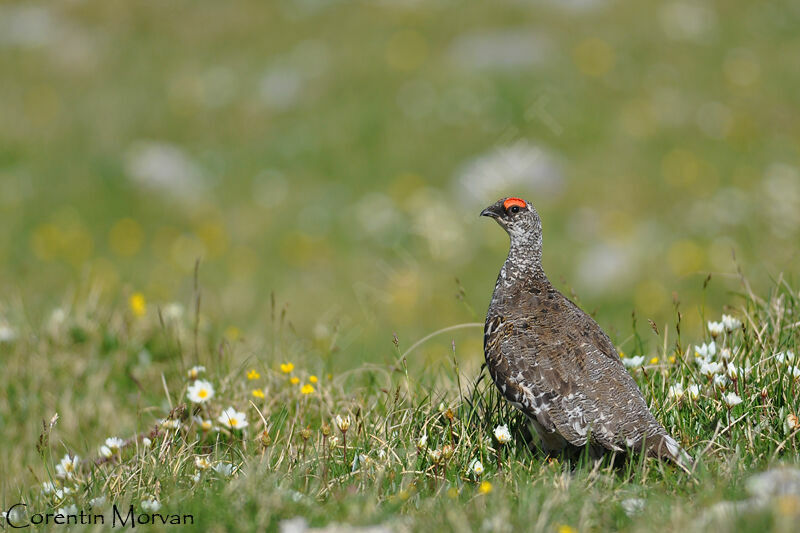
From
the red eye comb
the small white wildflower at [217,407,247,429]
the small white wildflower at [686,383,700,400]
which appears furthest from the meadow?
the red eye comb

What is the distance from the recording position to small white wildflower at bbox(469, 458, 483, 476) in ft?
13.4

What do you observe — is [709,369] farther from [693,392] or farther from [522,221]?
[522,221]

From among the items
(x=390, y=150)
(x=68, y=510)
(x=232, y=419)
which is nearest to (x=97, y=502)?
(x=68, y=510)

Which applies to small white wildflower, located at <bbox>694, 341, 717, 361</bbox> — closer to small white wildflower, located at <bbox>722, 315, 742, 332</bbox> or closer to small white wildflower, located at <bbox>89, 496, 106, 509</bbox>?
small white wildflower, located at <bbox>722, 315, 742, 332</bbox>

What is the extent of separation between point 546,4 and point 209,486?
1520cm

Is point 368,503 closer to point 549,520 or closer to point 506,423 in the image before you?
point 549,520

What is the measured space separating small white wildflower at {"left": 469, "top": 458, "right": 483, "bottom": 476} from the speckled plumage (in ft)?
1.16

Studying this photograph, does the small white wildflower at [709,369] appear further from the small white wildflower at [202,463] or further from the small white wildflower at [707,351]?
the small white wildflower at [202,463]

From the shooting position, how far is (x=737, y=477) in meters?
3.66

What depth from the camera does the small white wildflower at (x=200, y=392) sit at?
5.20m

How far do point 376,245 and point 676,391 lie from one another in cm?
848

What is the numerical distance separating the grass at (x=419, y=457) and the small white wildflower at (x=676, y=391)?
1.1 inches

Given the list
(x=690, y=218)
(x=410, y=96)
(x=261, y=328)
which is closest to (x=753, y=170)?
(x=690, y=218)

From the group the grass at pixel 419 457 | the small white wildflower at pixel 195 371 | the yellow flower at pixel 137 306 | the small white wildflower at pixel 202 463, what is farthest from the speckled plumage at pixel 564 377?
the yellow flower at pixel 137 306
